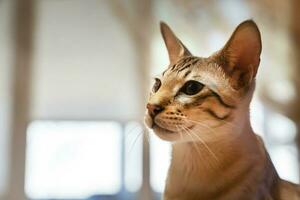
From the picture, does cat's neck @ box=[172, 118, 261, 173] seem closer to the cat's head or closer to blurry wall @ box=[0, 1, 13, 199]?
the cat's head

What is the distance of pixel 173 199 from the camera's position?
0.63 meters

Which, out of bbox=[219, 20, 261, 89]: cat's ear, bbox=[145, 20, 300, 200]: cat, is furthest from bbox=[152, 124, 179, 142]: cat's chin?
bbox=[219, 20, 261, 89]: cat's ear

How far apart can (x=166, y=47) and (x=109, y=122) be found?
193mm

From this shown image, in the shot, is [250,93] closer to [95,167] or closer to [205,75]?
[205,75]

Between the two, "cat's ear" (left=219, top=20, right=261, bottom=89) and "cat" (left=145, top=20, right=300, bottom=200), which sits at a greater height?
"cat's ear" (left=219, top=20, right=261, bottom=89)

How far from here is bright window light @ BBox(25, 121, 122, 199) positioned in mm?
818

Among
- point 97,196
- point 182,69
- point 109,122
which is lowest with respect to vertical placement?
point 97,196

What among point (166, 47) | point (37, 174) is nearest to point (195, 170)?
point (166, 47)

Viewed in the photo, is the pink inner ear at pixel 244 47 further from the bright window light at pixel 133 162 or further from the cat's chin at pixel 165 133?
the bright window light at pixel 133 162

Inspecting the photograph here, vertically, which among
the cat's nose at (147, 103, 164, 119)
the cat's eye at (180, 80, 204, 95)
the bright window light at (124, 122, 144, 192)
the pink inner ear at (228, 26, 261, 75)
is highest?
the pink inner ear at (228, 26, 261, 75)

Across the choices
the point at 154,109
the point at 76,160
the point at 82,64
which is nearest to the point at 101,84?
the point at 82,64

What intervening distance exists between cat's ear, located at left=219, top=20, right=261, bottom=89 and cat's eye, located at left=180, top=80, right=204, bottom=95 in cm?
5

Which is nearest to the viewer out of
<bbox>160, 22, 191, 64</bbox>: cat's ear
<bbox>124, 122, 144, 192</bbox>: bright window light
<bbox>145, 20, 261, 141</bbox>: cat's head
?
<bbox>145, 20, 261, 141</bbox>: cat's head

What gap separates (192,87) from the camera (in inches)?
24.0
